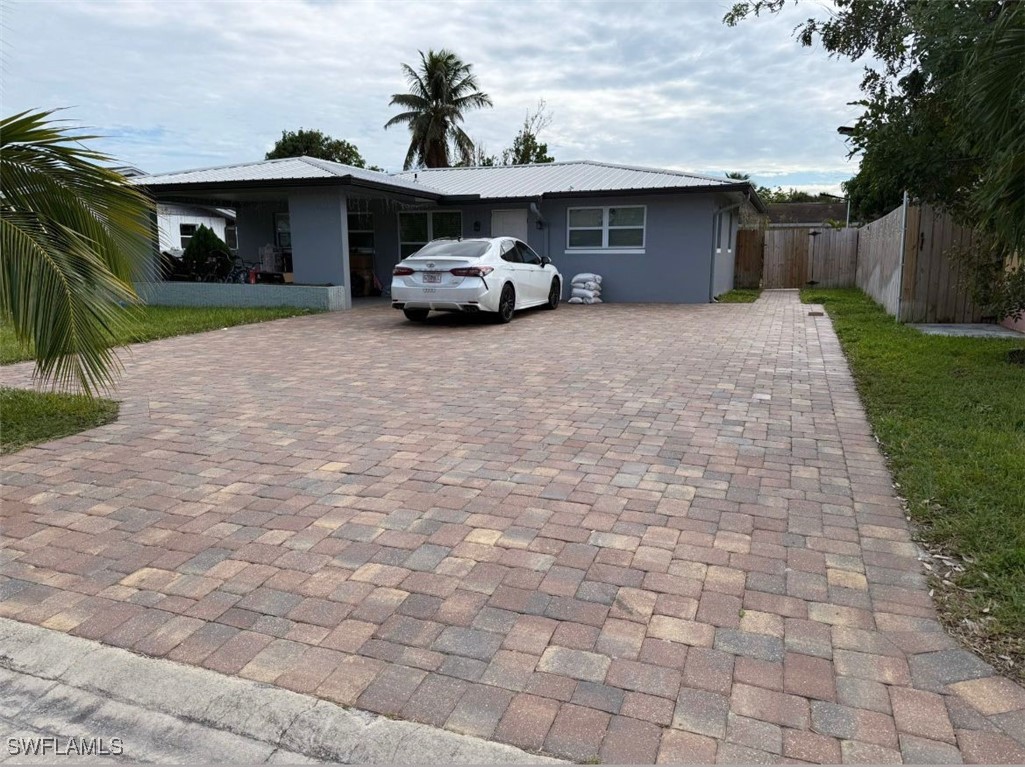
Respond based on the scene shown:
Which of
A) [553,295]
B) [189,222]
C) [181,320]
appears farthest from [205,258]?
[189,222]

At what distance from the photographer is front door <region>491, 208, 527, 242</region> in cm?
1870

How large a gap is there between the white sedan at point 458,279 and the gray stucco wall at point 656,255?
223 inches

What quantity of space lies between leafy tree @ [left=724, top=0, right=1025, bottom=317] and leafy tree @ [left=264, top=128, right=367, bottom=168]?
4024cm

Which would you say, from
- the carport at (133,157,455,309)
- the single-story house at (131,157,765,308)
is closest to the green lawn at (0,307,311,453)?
the carport at (133,157,455,309)

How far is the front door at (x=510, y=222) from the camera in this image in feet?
61.4

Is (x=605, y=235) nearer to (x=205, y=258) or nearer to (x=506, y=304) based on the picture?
(x=506, y=304)

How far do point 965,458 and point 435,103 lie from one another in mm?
36941

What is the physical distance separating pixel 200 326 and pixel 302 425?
7704 mm

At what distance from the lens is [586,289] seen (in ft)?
59.0

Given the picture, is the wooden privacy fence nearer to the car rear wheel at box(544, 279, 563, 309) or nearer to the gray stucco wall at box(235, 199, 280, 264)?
the car rear wheel at box(544, 279, 563, 309)

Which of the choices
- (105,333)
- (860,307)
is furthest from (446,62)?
(105,333)

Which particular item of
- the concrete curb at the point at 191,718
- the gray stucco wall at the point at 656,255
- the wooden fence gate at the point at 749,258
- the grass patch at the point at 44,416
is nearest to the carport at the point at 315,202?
the gray stucco wall at the point at 656,255

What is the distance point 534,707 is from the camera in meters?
2.50

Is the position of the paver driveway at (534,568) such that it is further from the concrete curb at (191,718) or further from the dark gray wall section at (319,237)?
the dark gray wall section at (319,237)
